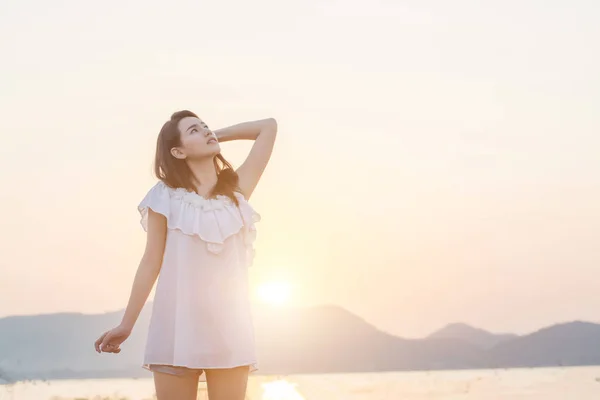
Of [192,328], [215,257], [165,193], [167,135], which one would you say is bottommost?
[192,328]

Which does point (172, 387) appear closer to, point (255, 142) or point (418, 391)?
point (255, 142)

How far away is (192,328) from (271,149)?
1.12 m

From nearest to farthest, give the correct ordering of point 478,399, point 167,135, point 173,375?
point 173,375, point 167,135, point 478,399

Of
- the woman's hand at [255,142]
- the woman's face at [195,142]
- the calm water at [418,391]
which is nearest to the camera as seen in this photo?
the woman's face at [195,142]

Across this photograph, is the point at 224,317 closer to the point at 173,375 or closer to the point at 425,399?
the point at 173,375

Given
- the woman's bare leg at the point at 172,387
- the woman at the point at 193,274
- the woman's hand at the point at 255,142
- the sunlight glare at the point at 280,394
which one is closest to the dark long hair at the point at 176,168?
the woman at the point at 193,274

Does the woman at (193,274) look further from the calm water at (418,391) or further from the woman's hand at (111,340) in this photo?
the calm water at (418,391)

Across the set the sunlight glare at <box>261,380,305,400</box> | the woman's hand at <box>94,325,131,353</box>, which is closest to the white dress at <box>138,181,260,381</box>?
the woman's hand at <box>94,325,131,353</box>

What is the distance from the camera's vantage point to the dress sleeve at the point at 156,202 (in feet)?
12.4

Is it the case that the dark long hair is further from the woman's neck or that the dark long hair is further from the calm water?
the calm water

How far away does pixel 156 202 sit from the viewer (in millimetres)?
3799

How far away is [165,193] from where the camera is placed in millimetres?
3834

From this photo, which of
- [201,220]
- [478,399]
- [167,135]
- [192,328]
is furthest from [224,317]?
[478,399]

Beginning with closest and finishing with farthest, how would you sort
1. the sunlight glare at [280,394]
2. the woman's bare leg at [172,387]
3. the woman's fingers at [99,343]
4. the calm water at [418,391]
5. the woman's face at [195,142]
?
the woman's bare leg at [172,387], the woman's fingers at [99,343], the woman's face at [195,142], the calm water at [418,391], the sunlight glare at [280,394]
